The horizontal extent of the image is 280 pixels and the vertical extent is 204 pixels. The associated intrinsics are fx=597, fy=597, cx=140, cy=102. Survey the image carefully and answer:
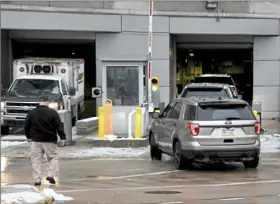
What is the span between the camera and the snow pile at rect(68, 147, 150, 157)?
1672 cm

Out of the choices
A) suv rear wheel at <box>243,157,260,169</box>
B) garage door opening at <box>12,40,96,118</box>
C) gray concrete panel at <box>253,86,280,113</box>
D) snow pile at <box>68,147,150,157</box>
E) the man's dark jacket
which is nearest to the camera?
the man's dark jacket

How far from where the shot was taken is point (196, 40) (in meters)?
29.8

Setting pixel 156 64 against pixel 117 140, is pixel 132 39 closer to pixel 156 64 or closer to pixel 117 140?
pixel 156 64

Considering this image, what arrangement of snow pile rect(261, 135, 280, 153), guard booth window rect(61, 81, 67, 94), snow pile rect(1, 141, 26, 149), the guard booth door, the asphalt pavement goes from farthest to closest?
guard booth window rect(61, 81, 67, 94) → the guard booth door → snow pile rect(1, 141, 26, 149) → snow pile rect(261, 135, 280, 153) → the asphalt pavement

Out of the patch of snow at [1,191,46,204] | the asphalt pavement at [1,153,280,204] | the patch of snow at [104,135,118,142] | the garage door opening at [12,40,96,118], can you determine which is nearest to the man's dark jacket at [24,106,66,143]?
the asphalt pavement at [1,153,280,204]

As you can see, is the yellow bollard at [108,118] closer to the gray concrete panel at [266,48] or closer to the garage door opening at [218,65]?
the gray concrete panel at [266,48]

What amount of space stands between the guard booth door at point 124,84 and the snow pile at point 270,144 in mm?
4280

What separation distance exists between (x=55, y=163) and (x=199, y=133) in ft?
11.2

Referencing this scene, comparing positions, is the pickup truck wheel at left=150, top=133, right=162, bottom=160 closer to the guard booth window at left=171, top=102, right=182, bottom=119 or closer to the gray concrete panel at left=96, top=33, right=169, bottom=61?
the guard booth window at left=171, top=102, right=182, bottom=119

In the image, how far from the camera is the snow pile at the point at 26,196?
8.89 meters

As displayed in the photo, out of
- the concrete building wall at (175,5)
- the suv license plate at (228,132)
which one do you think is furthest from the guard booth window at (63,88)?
the suv license plate at (228,132)

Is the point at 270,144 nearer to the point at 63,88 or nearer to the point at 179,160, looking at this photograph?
the point at 179,160

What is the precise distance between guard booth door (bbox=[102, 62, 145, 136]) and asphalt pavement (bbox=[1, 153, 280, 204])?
162 inches

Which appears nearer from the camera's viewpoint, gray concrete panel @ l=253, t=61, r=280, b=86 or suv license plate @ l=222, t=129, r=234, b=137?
suv license plate @ l=222, t=129, r=234, b=137
